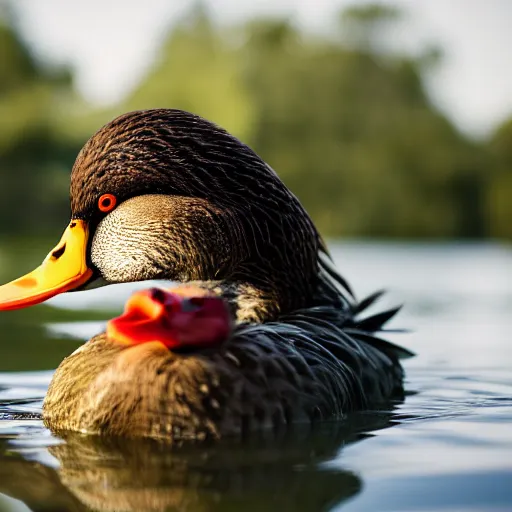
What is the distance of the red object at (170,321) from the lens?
378cm

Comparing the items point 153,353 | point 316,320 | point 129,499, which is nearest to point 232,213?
point 316,320

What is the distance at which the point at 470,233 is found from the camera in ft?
93.7

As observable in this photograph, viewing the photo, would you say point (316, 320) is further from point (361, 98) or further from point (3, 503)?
point (361, 98)

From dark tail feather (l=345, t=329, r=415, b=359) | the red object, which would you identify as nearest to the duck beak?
the red object

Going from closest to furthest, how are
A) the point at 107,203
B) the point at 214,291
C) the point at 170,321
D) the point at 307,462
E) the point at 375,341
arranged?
the point at 307,462
the point at 170,321
the point at 107,203
the point at 214,291
the point at 375,341

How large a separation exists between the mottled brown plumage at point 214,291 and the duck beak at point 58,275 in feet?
0.17

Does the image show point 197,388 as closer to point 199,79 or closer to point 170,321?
point 170,321

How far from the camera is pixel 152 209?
465cm

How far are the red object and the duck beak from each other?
85 cm

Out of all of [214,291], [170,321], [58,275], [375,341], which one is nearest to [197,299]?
[170,321]

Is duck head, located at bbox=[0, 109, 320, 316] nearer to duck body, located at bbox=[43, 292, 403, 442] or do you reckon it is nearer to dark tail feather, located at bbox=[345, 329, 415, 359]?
duck body, located at bbox=[43, 292, 403, 442]

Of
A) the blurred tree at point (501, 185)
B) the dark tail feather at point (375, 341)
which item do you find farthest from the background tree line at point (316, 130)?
the dark tail feather at point (375, 341)

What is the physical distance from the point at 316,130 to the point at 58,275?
91.4 ft

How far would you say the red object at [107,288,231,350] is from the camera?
378 cm
